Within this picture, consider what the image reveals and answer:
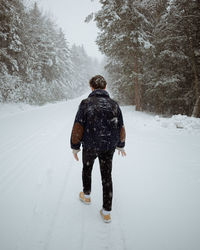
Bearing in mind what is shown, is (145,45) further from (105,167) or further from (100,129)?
(105,167)

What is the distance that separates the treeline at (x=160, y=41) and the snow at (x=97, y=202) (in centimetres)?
711

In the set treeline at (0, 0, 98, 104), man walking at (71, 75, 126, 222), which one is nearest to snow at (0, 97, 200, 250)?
man walking at (71, 75, 126, 222)

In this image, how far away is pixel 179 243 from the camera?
1.89 metres

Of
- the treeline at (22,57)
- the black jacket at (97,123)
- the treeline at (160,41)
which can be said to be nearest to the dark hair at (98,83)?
the black jacket at (97,123)

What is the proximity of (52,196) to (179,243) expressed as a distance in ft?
7.29

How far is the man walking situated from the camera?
1.90m

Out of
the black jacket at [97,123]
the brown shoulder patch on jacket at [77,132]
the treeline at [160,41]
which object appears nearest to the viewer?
the black jacket at [97,123]

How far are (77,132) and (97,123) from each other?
353 millimetres

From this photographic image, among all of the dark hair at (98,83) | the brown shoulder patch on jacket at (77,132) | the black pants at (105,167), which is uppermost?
the dark hair at (98,83)

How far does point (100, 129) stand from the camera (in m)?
1.93

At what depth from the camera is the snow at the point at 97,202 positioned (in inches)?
74.6

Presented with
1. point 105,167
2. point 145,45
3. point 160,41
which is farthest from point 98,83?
point 160,41

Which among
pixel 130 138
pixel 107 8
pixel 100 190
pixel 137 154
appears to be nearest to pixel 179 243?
pixel 100 190

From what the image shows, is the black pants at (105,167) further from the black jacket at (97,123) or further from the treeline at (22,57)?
the treeline at (22,57)
